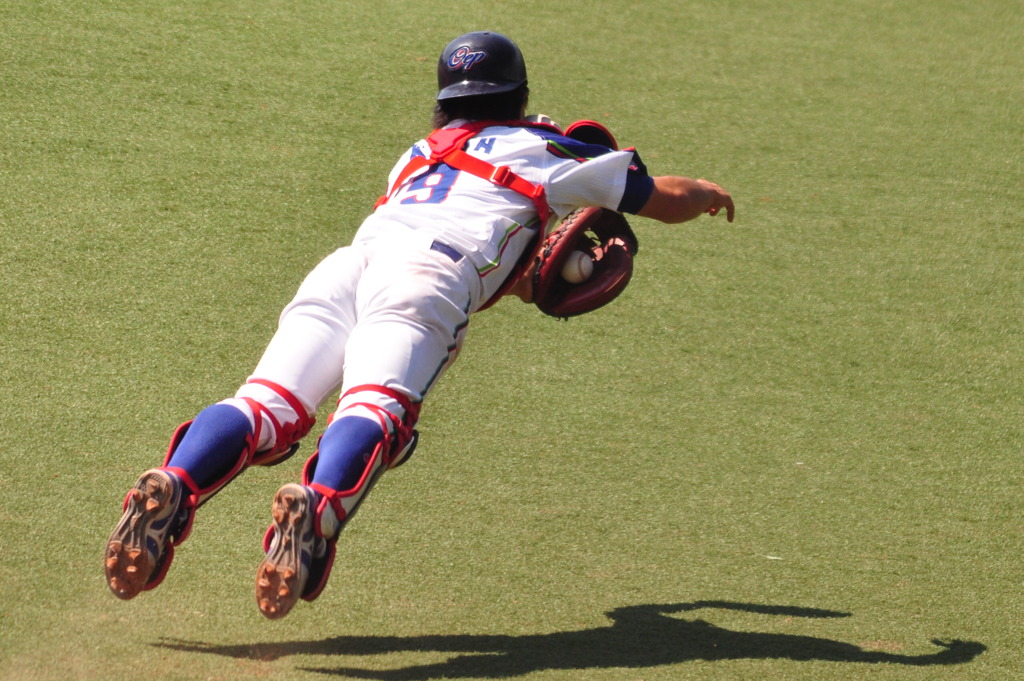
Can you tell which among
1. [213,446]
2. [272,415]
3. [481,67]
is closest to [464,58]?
[481,67]

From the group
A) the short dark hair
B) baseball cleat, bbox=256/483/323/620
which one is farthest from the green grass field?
the short dark hair

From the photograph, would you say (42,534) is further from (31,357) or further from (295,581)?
(295,581)

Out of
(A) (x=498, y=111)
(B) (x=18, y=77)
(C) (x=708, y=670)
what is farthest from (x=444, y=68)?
(B) (x=18, y=77)

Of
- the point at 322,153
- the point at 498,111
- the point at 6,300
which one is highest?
the point at 498,111

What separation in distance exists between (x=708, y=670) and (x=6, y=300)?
3.38m

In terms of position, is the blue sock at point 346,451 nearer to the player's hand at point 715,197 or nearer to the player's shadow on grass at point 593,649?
the player's shadow on grass at point 593,649

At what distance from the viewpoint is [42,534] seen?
4066 millimetres

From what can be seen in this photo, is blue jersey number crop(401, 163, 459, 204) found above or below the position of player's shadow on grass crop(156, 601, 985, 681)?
above

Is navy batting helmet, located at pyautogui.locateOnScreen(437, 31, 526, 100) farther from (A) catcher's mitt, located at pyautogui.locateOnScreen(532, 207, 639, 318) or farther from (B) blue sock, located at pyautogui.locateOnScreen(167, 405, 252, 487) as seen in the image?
(B) blue sock, located at pyautogui.locateOnScreen(167, 405, 252, 487)

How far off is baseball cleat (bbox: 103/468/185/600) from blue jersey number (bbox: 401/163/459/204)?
3.75 feet

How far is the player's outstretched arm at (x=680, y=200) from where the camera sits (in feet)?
12.4

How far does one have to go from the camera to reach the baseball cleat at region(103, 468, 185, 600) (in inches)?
116

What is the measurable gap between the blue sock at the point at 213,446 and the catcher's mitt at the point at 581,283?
117cm

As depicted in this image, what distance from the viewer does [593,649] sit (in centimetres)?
378
